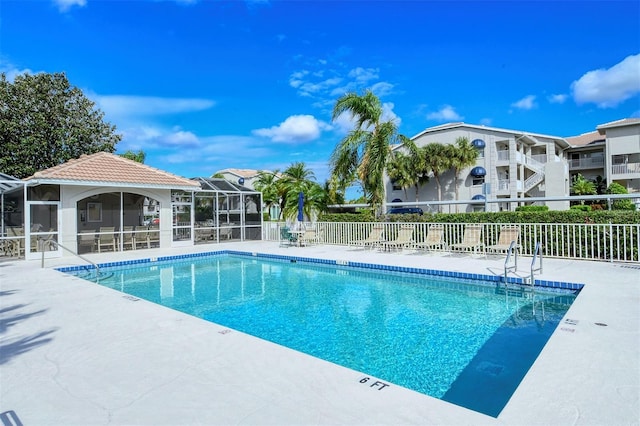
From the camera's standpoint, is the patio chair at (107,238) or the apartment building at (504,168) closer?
the patio chair at (107,238)

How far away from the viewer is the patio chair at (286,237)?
17219 millimetres

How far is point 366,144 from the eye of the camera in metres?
15.9

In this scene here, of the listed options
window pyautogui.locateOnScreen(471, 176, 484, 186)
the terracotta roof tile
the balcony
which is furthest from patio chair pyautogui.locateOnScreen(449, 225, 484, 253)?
the terracotta roof tile

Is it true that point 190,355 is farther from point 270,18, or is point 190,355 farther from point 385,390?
point 270,18

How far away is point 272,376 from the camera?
11.6 feet

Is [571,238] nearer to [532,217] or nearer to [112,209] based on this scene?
[532,217]

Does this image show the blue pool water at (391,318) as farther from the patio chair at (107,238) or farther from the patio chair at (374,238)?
the patio chair at (107,238)

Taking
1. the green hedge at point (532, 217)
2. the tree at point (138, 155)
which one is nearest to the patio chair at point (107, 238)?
the green hedge at point (532, 217)

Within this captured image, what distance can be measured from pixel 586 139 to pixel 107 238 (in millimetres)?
48379

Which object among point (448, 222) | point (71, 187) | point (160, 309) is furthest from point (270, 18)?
point (160, 309)

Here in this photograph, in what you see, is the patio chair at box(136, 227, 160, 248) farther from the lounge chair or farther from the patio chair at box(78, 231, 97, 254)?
the lounge chair

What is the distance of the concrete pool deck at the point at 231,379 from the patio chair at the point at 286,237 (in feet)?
36.8

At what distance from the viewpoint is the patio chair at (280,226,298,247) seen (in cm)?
1722

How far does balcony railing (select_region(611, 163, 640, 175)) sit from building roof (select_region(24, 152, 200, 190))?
37544 millimetres
